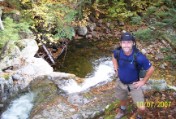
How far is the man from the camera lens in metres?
5.04

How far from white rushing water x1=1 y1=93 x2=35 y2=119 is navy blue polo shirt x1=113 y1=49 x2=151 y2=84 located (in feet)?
14.2

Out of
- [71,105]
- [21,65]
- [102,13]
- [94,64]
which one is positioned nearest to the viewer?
[71,105]

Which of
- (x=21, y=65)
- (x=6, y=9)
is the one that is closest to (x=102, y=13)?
(x=6, y=9)

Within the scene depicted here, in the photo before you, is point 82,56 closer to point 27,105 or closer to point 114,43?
point 114,43

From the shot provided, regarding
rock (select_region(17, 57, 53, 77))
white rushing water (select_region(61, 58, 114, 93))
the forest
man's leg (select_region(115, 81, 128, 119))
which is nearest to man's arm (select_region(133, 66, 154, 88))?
man's leg (select_region(115, 81, 128, 119))

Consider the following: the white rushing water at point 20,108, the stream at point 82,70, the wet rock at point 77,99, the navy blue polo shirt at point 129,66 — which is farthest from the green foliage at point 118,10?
the navy blue polo shirt at point 129,66

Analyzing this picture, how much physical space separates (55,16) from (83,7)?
219cm

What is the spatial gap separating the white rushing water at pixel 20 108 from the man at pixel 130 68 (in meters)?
4.01

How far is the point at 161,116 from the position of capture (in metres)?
5.96

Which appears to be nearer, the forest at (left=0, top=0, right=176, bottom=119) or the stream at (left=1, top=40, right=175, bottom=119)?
the stream at (left=1, top=40, right=175, bottom=119)

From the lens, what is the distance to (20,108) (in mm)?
8961

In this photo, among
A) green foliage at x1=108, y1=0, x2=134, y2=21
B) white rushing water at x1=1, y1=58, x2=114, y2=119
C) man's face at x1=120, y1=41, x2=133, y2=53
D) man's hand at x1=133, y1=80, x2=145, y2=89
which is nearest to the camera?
man's face at x1=120, y1=41, x2=133, y2=53

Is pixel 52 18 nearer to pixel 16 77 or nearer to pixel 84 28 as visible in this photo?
pixel 84 28
